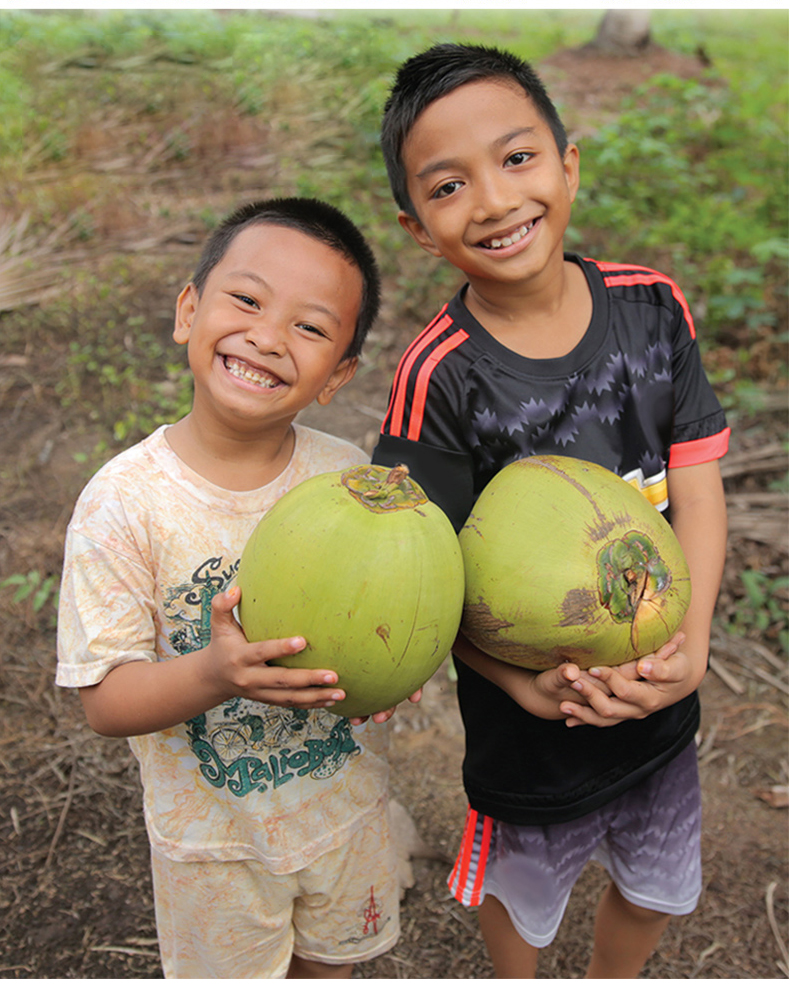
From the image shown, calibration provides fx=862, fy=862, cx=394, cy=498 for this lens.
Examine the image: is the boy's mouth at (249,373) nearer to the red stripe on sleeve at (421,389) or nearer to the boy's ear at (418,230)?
the red stripe on sleeve at (421,389)

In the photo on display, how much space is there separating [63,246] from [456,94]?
4.52 metres

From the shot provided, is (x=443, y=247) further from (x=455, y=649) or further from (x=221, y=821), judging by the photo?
(x=221, y=821)

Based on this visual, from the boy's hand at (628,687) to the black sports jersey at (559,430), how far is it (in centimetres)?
34

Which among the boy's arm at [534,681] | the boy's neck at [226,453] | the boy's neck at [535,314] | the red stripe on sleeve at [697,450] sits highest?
the boy's neck at [535,314]

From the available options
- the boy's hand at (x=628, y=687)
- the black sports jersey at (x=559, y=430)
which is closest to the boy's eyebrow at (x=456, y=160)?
the black sports jersey at (x=559, y=430)

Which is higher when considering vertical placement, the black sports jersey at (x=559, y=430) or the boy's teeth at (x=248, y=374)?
the boy's teeth at (x=248, y=374)

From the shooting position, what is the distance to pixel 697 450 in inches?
73.8

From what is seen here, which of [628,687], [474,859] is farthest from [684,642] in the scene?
[474,859]

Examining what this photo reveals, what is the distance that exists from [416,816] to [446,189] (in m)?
2.10

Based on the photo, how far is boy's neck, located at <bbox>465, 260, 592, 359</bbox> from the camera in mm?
1762

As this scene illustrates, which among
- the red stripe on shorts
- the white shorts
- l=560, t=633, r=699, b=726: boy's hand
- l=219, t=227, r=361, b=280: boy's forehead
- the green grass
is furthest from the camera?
the green grass

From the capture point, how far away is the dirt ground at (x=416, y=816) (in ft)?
8.26

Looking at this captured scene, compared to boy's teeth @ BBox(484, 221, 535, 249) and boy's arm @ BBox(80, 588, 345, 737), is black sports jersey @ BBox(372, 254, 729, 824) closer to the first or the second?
boy's teeth @ BBox(484, 221, 535, 249)

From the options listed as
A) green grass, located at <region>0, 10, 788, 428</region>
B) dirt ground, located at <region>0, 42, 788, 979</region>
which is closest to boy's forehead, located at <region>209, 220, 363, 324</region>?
dirt ground, located at <region>0, 42, 788, 979</region>
